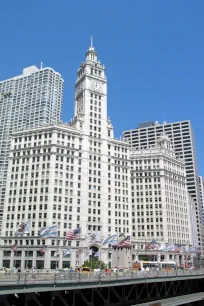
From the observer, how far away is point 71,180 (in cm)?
12912

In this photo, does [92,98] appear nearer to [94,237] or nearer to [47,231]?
[94,237]

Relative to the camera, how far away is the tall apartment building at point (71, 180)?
397 feet

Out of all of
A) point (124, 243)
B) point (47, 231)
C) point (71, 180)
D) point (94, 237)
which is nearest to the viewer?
point (47, 231)

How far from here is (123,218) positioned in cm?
13788

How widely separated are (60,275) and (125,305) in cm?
1676

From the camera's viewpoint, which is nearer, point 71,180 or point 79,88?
point 71,180

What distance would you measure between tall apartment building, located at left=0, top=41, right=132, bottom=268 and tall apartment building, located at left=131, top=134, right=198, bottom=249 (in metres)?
16.8

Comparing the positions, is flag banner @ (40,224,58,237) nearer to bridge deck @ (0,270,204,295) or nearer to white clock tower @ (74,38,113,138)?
bridge deck @ (0,270,204,295)

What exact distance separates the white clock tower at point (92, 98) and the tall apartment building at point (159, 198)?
27890mm

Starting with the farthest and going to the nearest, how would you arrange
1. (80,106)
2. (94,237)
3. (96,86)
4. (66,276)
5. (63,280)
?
1. (96,86)
2. (80,106)
3. (94,237)
4. (66,276)
5. (63,280)

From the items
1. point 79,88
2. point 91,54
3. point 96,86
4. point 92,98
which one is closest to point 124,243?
point 92,98

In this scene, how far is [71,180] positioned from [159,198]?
47953 millimetres

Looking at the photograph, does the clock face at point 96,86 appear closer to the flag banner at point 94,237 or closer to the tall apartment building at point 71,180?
the tall apartment building at point 71,180

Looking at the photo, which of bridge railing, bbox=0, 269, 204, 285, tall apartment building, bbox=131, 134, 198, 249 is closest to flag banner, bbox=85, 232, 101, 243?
bridge railing, bbox=0, 269, 204, 285
